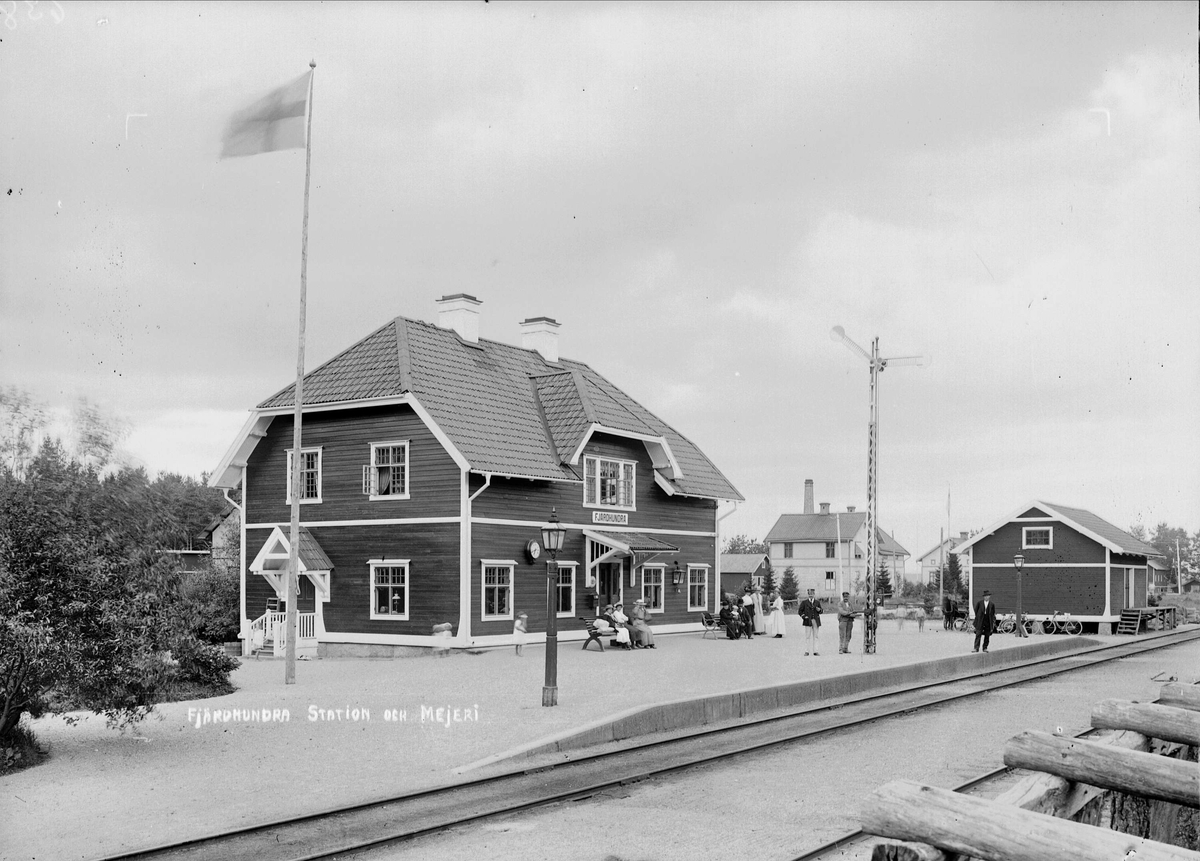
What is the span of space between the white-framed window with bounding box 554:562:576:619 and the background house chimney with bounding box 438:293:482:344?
24.8 ft

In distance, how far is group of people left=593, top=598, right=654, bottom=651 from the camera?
91.9 ft

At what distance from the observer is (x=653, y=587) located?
34.7 metres

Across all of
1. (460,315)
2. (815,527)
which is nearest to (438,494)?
(460,315)

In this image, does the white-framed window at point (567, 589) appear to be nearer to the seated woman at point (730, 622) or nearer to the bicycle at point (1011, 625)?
the seated woman at point (730, 622)

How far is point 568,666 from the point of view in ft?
76.0

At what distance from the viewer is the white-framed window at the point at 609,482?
3206cm

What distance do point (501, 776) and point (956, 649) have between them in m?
22.1

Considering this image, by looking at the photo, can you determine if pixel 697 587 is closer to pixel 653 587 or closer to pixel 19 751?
pixel 653 587

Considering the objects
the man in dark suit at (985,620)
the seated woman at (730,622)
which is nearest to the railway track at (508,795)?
the man in dark suit at (985,620)

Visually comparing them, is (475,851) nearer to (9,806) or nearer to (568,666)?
(9,806)

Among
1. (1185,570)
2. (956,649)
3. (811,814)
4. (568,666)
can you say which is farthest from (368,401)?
(1185,570)

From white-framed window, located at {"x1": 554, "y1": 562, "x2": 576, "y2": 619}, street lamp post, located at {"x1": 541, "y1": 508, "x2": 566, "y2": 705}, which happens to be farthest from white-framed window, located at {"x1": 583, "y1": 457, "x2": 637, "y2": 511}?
street lamp post, located at {"x1": 541, "y1": 508, "x2": 566, "y2": 705}

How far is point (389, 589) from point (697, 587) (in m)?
11.9

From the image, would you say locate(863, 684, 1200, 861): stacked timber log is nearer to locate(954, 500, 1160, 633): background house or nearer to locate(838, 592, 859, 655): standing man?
locate(838, 592, 859, 655): standing man
